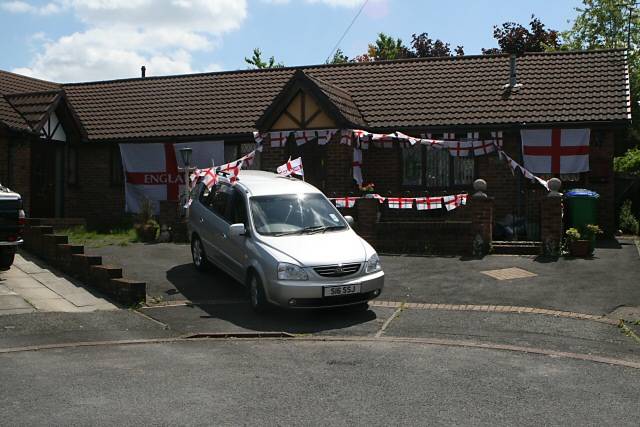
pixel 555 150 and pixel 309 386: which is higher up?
pixel 555 150

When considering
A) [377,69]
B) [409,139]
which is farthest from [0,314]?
[377,69]

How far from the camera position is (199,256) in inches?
502

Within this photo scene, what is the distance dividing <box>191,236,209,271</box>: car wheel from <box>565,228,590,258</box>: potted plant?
727 cm

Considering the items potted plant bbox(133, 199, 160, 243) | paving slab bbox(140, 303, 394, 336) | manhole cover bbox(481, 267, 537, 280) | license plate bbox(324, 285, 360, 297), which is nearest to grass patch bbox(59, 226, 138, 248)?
potted plant bbox(133, 199, 160, 243)

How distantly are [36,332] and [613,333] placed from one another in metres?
7.38

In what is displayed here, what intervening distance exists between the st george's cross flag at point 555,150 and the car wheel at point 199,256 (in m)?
9.28

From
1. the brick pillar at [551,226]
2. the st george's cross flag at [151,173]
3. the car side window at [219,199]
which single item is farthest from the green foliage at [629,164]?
the car side window at [219,199]

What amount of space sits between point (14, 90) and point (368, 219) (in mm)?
12899

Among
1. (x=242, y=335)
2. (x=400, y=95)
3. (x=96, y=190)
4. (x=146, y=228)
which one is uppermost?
(x=400, y=95)

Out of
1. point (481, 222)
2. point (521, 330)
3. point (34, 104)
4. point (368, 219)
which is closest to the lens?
point (521, 330)

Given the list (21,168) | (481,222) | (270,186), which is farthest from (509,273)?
(21,168)

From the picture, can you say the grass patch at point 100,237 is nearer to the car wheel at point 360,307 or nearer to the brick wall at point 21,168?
the brick wall at point 21,168

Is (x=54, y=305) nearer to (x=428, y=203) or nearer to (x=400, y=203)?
(x=400, y=203)

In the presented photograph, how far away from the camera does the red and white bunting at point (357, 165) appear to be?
18.5 m
